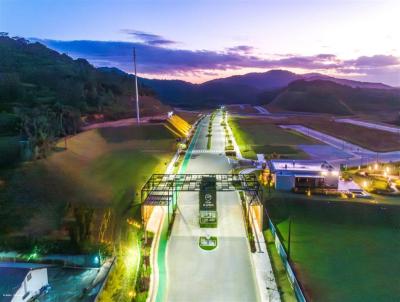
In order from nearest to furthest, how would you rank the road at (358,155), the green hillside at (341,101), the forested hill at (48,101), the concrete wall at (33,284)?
the concrete wall at (33,284), the forested hill at (48,101), the road at (358,155), the green hillside at (341,101)

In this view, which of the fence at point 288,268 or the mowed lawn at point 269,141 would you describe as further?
the mowed lawn at point 269,141

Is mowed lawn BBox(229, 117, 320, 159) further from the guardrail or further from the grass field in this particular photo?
the guardrail

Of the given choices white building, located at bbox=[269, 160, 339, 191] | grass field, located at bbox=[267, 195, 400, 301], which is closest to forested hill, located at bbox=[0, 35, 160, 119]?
white building, located at bbox=[269, 160, 339, 191]

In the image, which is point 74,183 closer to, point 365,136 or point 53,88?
point 365,136

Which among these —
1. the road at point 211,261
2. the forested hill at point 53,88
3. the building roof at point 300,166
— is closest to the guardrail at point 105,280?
the road at point 211,261

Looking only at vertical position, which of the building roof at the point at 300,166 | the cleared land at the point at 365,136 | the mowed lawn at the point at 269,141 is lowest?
the mowed lawn at the point at 269,141

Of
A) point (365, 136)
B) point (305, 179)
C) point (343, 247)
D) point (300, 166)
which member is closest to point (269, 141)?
point (365, 136)

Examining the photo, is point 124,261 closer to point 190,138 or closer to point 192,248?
point 192,248

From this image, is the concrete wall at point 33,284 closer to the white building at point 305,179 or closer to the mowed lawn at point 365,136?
the white building at point 305,179
